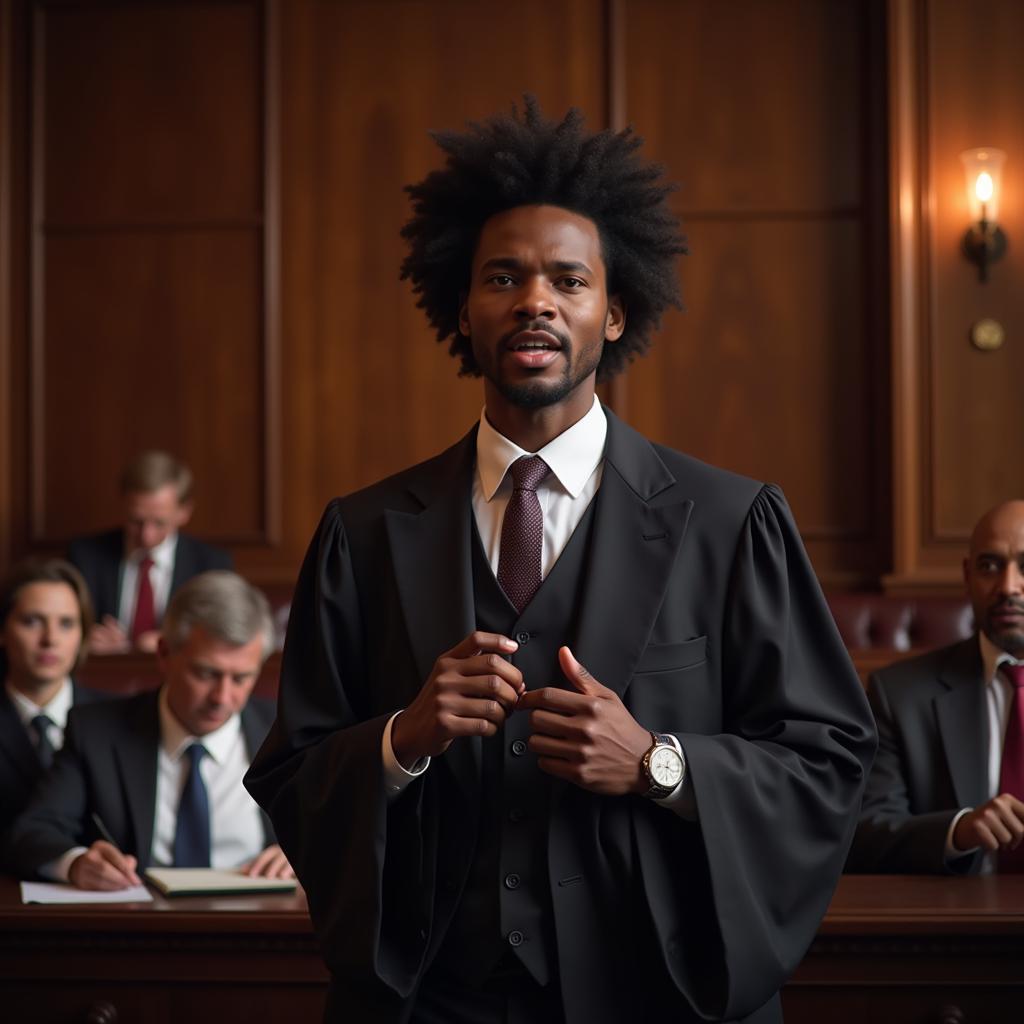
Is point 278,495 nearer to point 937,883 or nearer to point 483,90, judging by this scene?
point 483,90

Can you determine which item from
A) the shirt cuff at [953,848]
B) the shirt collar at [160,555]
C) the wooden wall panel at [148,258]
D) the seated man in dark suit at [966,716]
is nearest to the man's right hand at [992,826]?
the shirt cuff at [953,848]

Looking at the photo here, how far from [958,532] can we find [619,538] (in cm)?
465

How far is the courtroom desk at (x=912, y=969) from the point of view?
2418 mm

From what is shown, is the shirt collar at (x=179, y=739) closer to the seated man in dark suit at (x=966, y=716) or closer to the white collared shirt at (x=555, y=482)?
the seated man in dark suit at (x=966, y=716)

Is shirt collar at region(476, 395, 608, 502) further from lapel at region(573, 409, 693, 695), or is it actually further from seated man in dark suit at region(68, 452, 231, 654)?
seated man in dark suit at region(68, 452, 231, 654)

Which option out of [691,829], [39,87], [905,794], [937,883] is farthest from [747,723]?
[39,87]

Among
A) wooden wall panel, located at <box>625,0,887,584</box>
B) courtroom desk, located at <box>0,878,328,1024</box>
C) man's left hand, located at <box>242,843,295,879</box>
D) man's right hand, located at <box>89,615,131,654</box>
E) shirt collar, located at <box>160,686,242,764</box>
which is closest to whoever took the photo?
courtroom desk, located at <box>0,878,328,1024</box>

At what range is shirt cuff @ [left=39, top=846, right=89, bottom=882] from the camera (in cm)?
300

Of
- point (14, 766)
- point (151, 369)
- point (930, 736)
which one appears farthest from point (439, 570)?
point (151, 369)

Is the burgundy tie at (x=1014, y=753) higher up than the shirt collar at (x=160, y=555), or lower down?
lower down

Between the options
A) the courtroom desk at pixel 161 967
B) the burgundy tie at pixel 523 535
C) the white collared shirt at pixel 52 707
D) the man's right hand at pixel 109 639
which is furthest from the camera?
the man's right hand at pixel 109 639

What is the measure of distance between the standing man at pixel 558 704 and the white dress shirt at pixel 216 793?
5.37 feet

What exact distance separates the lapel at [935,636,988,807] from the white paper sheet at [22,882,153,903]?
A: 5.99 ft

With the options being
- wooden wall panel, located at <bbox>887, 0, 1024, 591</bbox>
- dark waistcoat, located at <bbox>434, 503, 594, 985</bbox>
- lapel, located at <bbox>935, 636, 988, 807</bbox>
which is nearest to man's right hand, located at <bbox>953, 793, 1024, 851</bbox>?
lapel, located at <bbox>935, 636, 988, 807</bbox>
